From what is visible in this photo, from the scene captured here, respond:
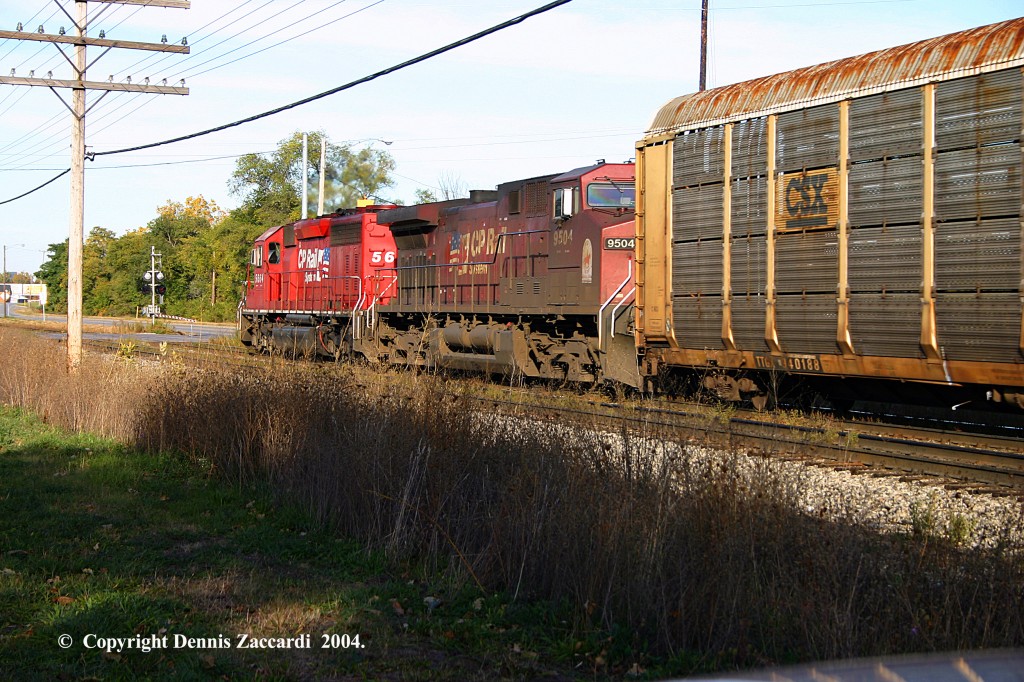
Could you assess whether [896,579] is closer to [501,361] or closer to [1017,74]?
[1017,74]

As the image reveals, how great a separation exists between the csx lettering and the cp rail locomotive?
2 cm

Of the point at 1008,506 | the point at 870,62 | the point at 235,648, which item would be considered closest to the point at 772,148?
Result: the point at 870,62

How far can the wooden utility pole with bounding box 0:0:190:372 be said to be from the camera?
680 inches

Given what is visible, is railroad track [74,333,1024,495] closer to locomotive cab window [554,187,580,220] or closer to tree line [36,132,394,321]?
locomotive cab window [554,187,580,220]

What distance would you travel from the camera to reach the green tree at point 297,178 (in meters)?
61.6

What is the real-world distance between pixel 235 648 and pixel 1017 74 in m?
8.23

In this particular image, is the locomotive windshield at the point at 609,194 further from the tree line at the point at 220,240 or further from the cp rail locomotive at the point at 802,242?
the tree line at the point at 220,240

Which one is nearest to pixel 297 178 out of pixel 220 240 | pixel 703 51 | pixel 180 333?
pixel 220 240

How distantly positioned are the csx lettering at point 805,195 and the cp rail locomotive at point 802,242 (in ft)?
0.06

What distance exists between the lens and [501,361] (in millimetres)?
15992

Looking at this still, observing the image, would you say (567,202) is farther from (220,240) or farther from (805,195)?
(220,240)

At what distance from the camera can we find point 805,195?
10336 mm

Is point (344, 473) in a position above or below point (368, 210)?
below

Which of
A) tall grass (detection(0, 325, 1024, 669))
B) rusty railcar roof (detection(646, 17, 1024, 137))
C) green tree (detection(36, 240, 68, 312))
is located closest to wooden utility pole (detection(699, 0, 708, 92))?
rusty railcar roof (detection(646, 17, 1024, 137))
